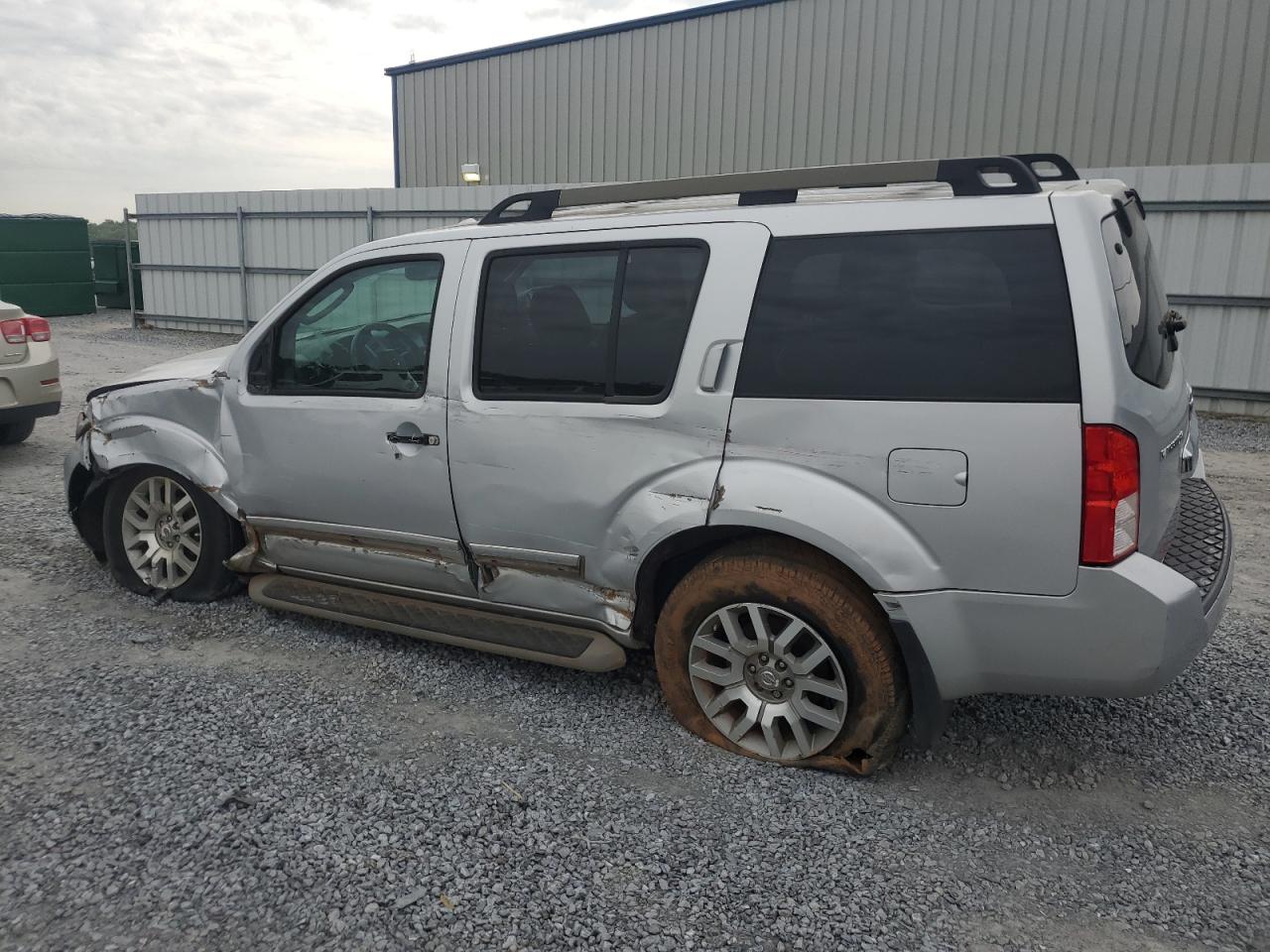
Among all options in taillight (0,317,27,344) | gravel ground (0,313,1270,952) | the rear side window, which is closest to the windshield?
the rear side window

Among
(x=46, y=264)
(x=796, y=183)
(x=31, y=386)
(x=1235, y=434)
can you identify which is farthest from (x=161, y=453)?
(x=46, y=264)

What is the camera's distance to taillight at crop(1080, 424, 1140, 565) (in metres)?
2.53

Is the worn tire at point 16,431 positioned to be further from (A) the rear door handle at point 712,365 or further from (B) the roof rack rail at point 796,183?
(A) the rear door handle at point 712,365

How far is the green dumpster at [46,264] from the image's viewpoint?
20875mm

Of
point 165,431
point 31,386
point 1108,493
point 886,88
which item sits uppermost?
point 886,88

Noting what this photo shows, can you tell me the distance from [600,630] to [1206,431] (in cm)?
866

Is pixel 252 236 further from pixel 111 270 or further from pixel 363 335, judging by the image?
pixel 363 335

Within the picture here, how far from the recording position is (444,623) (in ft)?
12.2

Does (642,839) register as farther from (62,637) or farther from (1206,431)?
(1206,431)

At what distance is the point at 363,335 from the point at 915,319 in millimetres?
2204

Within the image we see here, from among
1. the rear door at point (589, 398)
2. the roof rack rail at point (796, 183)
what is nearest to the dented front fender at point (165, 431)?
the rear door at point (589, 398)

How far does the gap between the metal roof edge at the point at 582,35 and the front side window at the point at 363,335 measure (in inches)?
533

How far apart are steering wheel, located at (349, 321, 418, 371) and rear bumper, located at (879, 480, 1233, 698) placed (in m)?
2.00

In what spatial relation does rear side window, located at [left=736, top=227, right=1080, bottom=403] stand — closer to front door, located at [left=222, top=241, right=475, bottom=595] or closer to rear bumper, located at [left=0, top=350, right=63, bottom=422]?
front door, located at [left=222, top=241, right=475, bottom=595]
